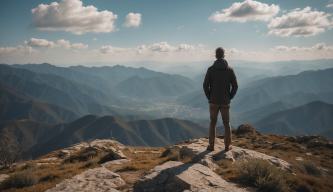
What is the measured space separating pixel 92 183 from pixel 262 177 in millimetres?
6290

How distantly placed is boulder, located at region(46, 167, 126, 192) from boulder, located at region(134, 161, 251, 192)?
3.24 feet

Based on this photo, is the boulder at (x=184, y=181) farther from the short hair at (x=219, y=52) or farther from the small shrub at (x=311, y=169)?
the small shrub at (x=311, y=169)

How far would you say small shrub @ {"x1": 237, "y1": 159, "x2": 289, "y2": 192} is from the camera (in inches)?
422

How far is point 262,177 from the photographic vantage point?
37.3 ft

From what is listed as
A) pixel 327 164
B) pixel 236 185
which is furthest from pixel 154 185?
pixel 327 164

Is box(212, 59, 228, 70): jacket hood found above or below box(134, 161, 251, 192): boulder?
above

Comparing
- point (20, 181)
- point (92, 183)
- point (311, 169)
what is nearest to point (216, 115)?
point (311, 169)

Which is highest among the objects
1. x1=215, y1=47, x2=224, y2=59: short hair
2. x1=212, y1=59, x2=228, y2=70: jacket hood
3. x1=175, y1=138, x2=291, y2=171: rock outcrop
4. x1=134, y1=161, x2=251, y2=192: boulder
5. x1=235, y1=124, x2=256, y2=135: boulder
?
x1=215, y1=47, x2=224, y2=59: short hair

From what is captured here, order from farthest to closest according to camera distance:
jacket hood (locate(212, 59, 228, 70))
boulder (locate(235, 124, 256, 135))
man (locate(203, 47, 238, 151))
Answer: boulder (locate(235, 124, 256, 135))
man (locate(203, 47, 238, 151))
jacket hood (locate(212, 59, 228, 70))

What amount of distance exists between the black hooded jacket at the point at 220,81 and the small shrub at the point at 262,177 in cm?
365

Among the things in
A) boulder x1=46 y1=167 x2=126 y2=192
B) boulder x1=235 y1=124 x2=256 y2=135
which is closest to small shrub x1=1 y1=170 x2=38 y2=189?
boulder x1=46 y1=167 x2=126 y2=192

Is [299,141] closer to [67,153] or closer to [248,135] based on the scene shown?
[248,135]

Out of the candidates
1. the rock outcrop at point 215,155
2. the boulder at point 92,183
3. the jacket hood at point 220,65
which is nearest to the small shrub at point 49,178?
the boulder at point 92,183

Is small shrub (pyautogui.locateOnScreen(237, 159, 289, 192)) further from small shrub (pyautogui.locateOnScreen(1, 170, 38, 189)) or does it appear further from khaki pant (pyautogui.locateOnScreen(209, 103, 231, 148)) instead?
small shrub (pyautogui.locateOnScreen(1, 170, 38, 189))
